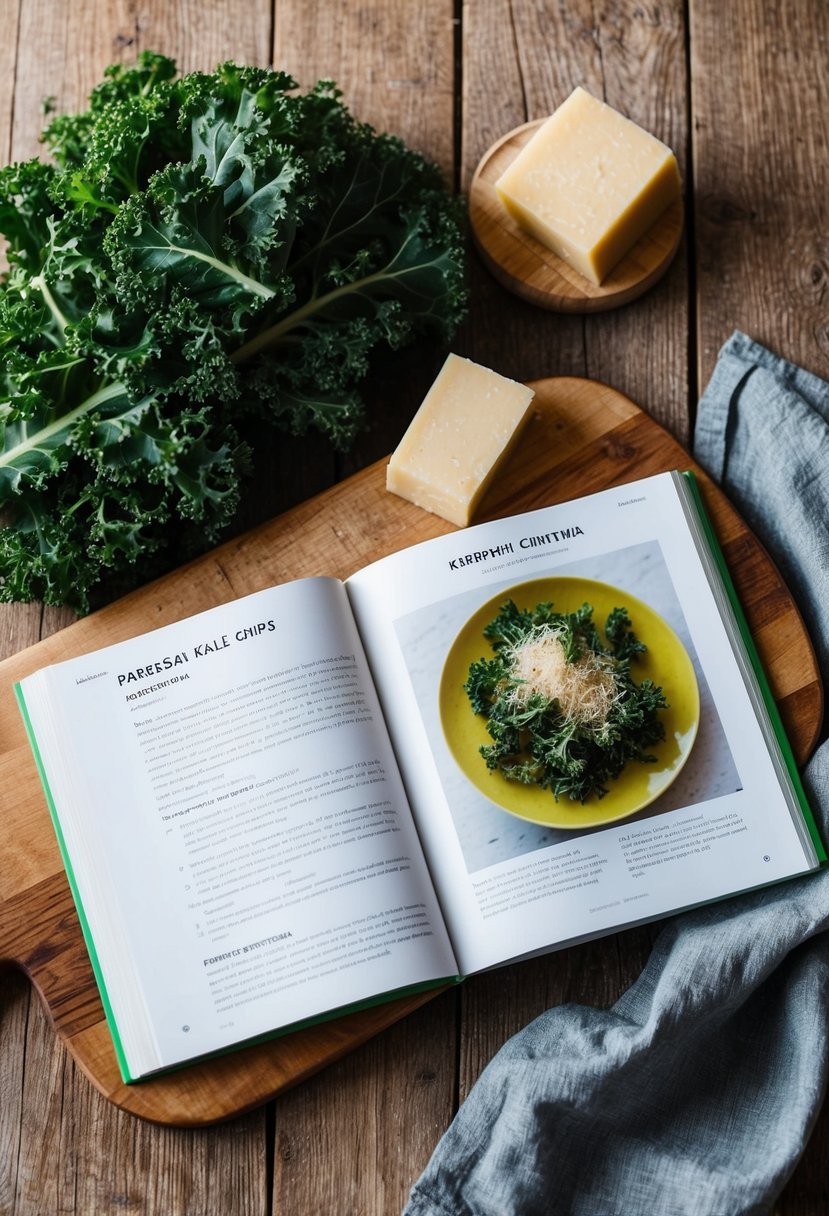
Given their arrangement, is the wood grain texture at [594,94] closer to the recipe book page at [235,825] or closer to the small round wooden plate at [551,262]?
the small round wooden plate at [551,262]

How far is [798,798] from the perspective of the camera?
4.01 ft

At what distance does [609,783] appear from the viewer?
1198mm

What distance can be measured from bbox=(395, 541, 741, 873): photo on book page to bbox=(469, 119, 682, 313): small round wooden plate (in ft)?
1.21

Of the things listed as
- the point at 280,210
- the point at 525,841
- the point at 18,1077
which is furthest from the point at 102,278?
the point at 18,1077

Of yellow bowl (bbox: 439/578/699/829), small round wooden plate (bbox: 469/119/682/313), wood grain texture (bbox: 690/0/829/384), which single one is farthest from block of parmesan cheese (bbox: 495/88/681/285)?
yellow bowl (bbox: 439/578/699/829)

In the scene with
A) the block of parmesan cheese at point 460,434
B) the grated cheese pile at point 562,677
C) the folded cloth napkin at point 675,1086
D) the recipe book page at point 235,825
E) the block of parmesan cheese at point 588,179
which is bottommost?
the folded cloth napkin at point 675,1086

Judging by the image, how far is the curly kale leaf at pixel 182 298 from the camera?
3.86ft

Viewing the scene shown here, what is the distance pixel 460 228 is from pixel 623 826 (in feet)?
2.53

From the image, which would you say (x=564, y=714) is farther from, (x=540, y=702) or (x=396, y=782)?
(x=396, y=782)

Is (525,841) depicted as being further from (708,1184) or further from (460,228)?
(460,228)

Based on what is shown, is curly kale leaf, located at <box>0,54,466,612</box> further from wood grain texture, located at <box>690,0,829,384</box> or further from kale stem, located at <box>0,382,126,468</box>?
wood grain texture, located at <box>690,0,829,384</box>

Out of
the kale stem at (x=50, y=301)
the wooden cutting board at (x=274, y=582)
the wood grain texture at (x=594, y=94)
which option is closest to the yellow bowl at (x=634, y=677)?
the wooden cutting board at (x=274, y=582)

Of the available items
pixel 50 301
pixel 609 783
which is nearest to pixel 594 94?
pixel 50 301

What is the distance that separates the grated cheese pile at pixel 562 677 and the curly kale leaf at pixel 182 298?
35 cm
